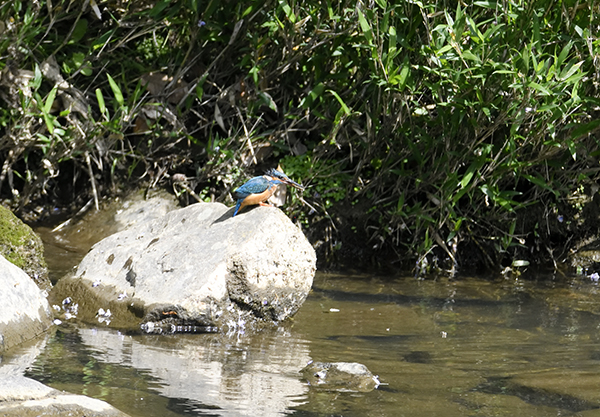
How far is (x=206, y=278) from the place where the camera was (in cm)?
464

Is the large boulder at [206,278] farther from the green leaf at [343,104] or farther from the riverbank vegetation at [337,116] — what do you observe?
the riverbank vegetation at [337,116]

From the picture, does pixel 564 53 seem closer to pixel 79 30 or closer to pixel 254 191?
pixel 254 191

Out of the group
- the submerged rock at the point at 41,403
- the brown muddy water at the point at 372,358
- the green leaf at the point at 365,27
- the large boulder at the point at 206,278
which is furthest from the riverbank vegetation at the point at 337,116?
the submerged rock at the point at 41,403

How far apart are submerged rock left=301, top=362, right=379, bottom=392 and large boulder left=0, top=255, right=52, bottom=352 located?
163 cm

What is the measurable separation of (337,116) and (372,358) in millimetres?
2489

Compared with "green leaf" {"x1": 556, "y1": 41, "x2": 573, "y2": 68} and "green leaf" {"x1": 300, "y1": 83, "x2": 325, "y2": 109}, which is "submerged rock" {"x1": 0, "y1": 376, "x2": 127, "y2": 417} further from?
"green leaf" {"x1": 300, "y1": 83, "x2": 325, "y2": 109}

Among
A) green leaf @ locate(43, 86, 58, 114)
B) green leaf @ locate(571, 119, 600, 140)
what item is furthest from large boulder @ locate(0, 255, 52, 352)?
green leaf @ locate(571, 119, 600, 140)

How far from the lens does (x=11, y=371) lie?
3654 millimetres

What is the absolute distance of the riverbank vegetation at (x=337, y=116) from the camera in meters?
5.43

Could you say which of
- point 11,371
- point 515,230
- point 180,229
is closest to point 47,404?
point 11,371

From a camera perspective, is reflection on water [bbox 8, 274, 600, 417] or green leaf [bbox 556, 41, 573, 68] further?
green leaf [bbox 556, 41, 573, 68]

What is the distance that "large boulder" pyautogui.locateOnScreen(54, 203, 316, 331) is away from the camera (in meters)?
4.62

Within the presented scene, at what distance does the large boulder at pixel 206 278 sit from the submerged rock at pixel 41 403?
5.12 feet

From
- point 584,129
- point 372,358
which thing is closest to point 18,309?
point 372,358
